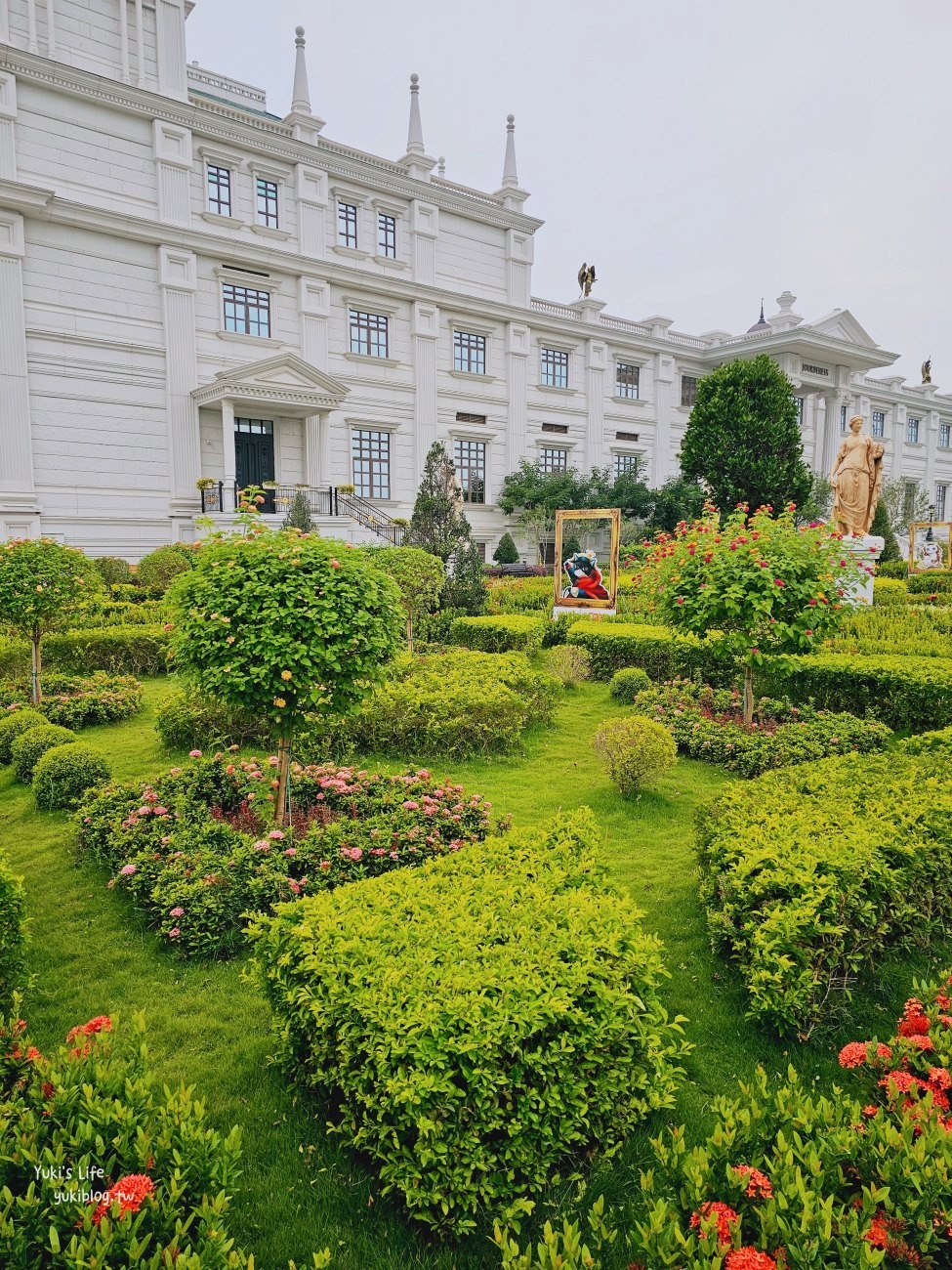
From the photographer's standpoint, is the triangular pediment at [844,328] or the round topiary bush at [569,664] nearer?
the round topiary bush at [569,664]

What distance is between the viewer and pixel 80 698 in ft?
29.5

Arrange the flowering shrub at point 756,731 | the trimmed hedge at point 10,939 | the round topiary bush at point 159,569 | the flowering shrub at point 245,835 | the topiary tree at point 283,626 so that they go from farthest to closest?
the round topiary bush at point 159,569 < the flowering shrub at point 756,731 < the topiary tree at point 283,626 < the flowering shrub at point 245,835 < the trimmed hedge at point 10,939

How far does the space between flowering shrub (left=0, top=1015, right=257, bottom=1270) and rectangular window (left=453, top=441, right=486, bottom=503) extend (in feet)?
84.9

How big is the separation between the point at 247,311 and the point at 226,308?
0.66 meters

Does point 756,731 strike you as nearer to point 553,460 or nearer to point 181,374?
point 181,374

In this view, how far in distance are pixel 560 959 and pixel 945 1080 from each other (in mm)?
1295

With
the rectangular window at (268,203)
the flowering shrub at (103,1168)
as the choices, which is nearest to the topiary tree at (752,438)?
the rectangular window at (268,203)

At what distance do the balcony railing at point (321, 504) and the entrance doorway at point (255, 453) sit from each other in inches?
13.1

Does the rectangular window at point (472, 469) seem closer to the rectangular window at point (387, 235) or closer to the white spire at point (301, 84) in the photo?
the rectangular window at point (387, 235)

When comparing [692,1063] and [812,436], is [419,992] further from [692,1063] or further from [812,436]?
[812,436]

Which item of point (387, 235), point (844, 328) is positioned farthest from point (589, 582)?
point (844, 328)

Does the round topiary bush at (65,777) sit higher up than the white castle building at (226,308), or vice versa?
the white castle building at (226,308)

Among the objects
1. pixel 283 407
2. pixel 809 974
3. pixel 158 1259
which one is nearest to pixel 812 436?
pixel 283 407

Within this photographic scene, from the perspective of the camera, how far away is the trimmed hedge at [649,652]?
1016 centimetres
